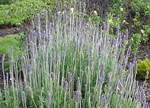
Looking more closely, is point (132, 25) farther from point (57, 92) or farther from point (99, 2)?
point (57, 92)

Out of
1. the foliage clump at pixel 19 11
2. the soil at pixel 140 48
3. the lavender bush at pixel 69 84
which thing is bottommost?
the soil at pixel 140 48

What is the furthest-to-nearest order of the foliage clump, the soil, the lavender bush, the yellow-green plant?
the foliage clump < the yellow-green plant < the soil < the lavender bush

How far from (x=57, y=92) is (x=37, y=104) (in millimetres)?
219

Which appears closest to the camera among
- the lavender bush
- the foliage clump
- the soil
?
the lavender bush

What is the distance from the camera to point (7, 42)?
7.50 m

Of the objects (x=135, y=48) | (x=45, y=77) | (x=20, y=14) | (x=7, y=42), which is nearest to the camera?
(x=45, y=77)

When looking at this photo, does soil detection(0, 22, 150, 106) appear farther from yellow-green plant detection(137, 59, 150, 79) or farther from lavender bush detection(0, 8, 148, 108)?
lavender bush detection(0, 8, 148, 108)

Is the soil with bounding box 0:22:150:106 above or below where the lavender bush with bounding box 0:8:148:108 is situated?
below

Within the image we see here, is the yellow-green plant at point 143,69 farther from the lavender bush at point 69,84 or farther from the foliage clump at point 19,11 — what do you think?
the foliage clump at point 19,11

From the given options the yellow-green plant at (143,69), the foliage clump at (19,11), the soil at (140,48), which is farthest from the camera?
the foliage clump at (19,11)

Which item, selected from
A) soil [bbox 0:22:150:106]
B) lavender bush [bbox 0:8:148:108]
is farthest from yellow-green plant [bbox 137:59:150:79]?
lavender bush [bbox 0:8:148:108]

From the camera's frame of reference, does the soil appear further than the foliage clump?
No

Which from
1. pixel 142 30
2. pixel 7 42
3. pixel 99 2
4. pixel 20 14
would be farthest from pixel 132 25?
pixel 20 14

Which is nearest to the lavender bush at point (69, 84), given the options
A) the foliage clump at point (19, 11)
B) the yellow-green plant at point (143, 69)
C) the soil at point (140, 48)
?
the soil at point (140, 48)
